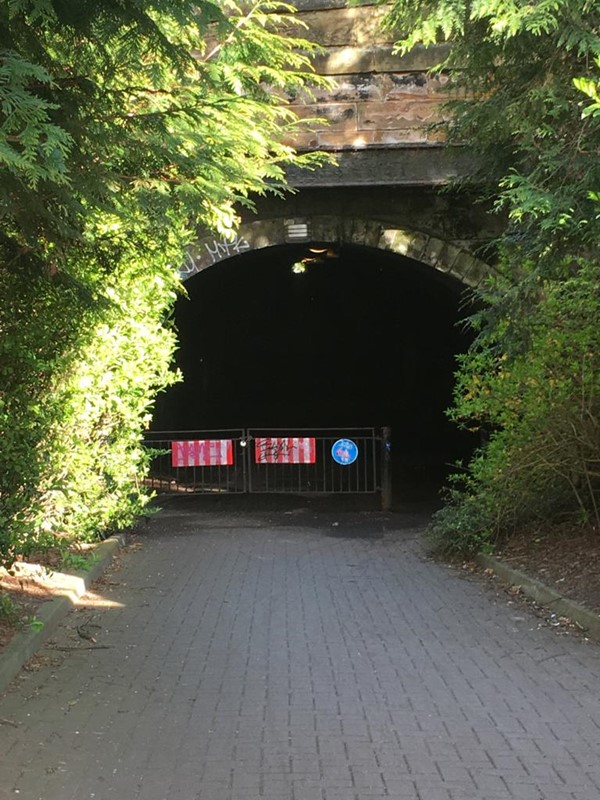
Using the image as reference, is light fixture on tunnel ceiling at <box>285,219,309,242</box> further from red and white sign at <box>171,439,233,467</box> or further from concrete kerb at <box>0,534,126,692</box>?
concrete kerb at <box>0,534,126,692</box>

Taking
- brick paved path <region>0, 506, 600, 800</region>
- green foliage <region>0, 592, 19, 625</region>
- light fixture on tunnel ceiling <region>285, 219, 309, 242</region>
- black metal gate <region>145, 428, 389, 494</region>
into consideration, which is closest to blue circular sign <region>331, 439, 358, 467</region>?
black metal gate <region>145, 428, 389, 494</region>

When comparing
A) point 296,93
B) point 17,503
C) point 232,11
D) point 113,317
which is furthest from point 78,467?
point 296,93

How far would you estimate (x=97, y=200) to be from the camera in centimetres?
425

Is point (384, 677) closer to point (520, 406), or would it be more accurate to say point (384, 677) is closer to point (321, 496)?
point (520, 406)

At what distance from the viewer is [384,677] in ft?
18.0

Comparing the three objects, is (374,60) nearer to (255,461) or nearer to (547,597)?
(255,461)

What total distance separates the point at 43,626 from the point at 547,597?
4257mm

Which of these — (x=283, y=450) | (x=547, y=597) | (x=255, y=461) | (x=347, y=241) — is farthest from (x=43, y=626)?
(x=255, y=461)

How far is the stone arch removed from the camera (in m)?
12.2

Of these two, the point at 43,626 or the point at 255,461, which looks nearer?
the point at 43,626

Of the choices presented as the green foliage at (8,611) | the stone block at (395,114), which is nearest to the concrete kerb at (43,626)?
the green foliage at (8,611)

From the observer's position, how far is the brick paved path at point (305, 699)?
3.97 metres

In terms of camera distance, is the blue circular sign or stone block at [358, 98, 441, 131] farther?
the blue circular sign

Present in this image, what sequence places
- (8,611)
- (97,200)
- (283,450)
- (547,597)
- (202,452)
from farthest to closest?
(283,450)
(202,452)
(547,597)
(8,611)
(97,200)
